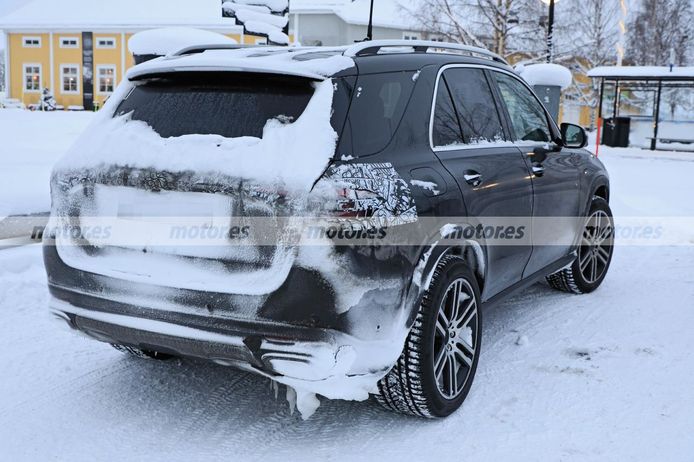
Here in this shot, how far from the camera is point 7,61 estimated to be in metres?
51.8

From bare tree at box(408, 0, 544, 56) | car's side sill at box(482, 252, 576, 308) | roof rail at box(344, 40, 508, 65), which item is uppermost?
bare tree at box(408, 0, 544, 56)

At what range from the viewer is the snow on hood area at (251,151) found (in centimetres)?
296

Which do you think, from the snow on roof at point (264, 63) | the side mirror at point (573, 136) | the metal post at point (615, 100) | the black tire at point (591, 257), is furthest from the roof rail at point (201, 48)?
the metal post at point (615, 100)

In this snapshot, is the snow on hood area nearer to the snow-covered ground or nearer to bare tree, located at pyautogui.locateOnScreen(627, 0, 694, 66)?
the snow-covered ground

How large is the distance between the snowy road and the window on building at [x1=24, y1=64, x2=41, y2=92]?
51.2m

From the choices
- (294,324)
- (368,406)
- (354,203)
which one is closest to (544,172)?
(368,406)

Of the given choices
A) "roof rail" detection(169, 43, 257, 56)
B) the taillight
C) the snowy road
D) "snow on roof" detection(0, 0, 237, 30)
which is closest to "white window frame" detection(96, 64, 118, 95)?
"snow on roof" detection(0, 0, 237, 30)

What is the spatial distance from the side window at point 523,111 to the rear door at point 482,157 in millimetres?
247

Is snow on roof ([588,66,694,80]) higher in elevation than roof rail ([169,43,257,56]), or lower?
lower

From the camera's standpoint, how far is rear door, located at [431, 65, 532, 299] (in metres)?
3.77

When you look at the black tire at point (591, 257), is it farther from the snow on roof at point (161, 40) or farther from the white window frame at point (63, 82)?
the white window frame at point (63, 82)

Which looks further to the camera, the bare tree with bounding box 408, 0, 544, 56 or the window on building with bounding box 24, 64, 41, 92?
the window on building with bounding box 24, 64, 41, 92

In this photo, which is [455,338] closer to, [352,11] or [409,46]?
[409,46]

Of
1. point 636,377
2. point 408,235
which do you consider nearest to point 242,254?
point 408,235
